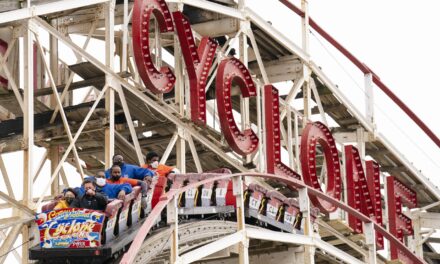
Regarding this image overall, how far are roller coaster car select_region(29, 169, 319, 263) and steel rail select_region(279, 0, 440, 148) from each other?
16.4m

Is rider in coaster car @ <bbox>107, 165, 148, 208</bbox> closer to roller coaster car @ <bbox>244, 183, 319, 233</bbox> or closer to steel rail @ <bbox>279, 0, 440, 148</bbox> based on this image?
roller coaster car @ <bbox>244, 183, 319, 233</bbox>

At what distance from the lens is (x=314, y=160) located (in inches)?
1666

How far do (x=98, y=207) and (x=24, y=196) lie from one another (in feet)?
15.4

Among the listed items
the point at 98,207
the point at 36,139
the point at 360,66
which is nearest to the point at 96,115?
the point at 36,139

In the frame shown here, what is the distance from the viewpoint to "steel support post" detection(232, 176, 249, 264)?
2903 centimetres

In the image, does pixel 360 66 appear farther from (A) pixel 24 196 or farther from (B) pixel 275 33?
(A) pixel 24 196

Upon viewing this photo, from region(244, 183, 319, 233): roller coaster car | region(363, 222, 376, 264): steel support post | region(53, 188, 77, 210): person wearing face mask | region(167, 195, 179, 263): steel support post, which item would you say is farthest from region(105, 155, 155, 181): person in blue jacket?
region(363, 222, 376, 264): steel support post

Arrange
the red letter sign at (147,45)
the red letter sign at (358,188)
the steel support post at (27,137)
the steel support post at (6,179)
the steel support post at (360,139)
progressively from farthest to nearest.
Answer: the steel support post at (360,139) → the red letter sign at (358,188) → the steel support post at (6,179) → the red letter sign at (147,45) → the steel support post at (27,137)

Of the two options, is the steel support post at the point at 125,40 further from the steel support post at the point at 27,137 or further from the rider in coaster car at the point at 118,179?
the rider in coaster car at the point at 118,179

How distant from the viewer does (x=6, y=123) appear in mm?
36281

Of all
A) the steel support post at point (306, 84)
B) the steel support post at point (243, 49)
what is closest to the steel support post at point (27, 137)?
the steel support post at point (243, 49)

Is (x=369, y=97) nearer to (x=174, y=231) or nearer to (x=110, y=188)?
(x=110, y=188)

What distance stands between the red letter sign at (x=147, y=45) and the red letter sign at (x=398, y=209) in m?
13.5

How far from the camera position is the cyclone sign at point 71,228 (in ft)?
84.1
